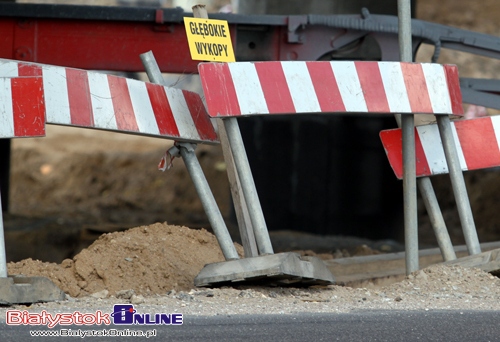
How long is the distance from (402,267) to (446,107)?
2581 mm

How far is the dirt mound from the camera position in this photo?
5445mm

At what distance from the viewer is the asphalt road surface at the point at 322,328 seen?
12.5 feet

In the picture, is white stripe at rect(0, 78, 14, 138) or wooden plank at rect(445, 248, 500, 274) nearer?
white stripe at rect(0, 78, 14, 138)

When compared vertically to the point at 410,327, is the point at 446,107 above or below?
above

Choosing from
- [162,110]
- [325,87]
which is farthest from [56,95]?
[325,87]

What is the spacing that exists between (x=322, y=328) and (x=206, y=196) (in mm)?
1684

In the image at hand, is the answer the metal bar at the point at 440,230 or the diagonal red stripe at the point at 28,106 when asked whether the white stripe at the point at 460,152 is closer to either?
the metal bar at the point at 440,230

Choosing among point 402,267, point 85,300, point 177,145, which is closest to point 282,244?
point 402,267

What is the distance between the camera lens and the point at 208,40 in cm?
551

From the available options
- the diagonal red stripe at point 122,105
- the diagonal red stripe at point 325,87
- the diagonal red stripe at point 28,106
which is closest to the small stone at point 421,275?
the diagonal red stripe at point 325,87

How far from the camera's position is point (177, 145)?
5.67 metres

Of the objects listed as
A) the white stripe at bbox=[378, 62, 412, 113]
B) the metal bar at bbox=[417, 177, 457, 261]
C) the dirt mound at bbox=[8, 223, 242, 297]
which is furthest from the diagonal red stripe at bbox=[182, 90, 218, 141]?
the metal bar at bbox=[417, 177, 457, 261]

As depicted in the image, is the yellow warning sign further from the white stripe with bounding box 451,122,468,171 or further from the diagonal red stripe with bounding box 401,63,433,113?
the white stripe with bounding box 451,122,468,171

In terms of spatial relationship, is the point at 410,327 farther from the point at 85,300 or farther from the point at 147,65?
the point at 147,65
